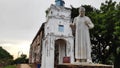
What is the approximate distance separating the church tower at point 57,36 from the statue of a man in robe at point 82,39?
24172 millimetres

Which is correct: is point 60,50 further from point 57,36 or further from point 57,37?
point 57,36

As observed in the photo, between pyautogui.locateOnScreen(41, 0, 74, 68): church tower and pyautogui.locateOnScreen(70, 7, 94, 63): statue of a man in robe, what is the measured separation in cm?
2417

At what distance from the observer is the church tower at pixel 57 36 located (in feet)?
107

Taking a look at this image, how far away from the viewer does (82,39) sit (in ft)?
27.1

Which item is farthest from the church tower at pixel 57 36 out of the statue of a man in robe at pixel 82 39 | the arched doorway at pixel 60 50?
the statue of a man in robe at pixel 82 39

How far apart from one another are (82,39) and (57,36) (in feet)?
81.6

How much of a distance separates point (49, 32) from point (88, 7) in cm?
743

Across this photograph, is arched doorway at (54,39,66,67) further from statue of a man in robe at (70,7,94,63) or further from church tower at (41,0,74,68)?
statue of a man in robe at (70,7,94,63)

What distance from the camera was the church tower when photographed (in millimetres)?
32750

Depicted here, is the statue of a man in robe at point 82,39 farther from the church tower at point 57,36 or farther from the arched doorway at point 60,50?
the arched doorway at point 60,50

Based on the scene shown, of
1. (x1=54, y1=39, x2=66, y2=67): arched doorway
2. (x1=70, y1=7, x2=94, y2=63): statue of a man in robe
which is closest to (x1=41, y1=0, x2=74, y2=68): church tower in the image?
(x1=54, y1=39, x2=66, y2=67): arched doorway

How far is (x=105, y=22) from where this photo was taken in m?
27.2

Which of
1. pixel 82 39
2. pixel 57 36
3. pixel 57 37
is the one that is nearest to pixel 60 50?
pixel 57 37

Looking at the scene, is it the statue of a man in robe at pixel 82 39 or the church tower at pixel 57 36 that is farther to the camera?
the church tower at pixel 57 36
